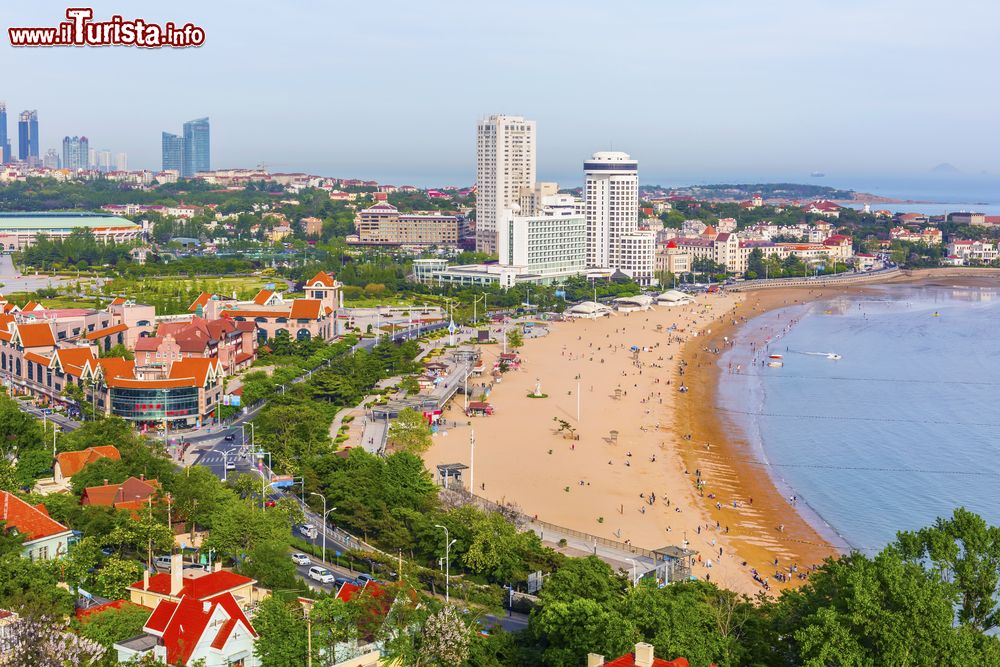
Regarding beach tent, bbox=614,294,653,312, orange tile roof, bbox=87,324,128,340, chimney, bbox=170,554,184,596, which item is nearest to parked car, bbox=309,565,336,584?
chimney, bbox=170,554,184,596

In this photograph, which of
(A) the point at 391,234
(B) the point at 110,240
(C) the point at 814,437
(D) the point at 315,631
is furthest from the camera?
(A) the point at 391,234

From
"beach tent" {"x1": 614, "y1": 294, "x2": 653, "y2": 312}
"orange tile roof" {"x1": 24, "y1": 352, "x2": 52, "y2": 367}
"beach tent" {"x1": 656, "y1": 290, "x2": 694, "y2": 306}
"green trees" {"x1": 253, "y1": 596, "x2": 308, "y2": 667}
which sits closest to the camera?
"green trees" {"x1": 253, "y1": 596, "x2": 308, "y2": 667}

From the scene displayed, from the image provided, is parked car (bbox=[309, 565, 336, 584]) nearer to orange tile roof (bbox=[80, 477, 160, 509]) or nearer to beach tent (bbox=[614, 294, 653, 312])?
orange tile roof (bbox=[80, 477, 160, 509])

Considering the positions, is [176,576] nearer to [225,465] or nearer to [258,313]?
[225,465]

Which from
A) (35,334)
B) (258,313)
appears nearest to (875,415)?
(258,313)

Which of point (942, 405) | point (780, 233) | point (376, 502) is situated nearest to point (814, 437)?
point (942, 405)

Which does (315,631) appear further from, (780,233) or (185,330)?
(780,233)

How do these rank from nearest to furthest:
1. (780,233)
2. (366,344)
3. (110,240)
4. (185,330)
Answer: (185,330) < (366,344) < (110,240) < (780,233)
